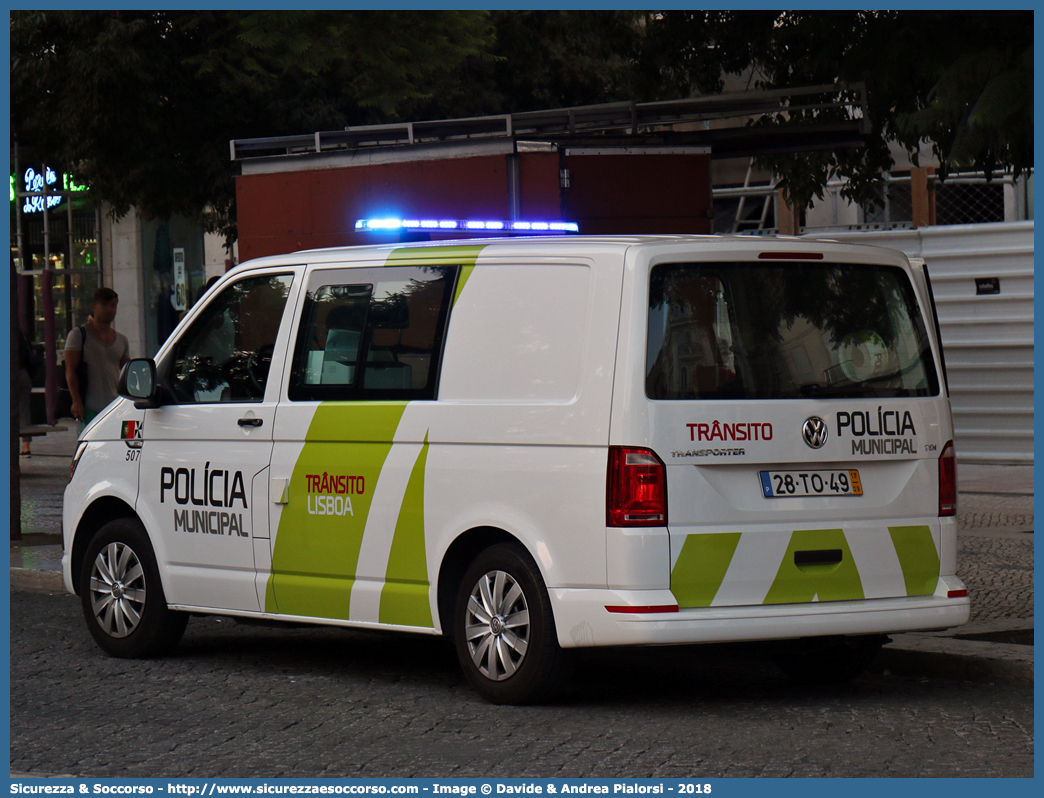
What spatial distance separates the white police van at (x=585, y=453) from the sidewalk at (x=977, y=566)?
47 centimetres

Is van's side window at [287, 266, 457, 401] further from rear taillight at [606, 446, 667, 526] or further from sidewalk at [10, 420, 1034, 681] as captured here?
sidewalk at [10, 420, 1034, 681]

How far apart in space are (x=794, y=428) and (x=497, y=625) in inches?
55.7

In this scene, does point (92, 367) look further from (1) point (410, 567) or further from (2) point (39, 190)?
(2) point (39, 190)

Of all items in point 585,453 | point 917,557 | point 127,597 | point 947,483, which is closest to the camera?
point 585,453

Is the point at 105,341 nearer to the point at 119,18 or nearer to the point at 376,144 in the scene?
the point at 376,144

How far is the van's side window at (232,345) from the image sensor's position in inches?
297

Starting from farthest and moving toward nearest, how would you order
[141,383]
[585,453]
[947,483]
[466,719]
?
1. [141,383]
2. [947,483]
3. [466,719]
4. [585,453]

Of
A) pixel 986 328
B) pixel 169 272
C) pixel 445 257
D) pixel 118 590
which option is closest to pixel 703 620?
pixel 445 257

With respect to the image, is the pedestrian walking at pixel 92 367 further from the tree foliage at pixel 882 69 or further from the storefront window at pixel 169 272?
the storefront window at pixel 169 272

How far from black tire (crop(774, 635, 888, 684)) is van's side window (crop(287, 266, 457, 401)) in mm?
1931

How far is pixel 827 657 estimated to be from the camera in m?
7.19

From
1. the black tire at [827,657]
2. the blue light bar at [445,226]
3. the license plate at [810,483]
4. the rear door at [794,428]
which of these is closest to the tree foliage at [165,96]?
the blue light bar at [445,226]

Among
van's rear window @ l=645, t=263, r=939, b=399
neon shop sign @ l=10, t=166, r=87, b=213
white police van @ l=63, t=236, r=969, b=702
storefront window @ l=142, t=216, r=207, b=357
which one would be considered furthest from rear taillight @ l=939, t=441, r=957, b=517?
neon shop sign @ l=10, t=166, r=87, b=213

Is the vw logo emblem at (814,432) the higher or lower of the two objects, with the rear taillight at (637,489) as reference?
higher
